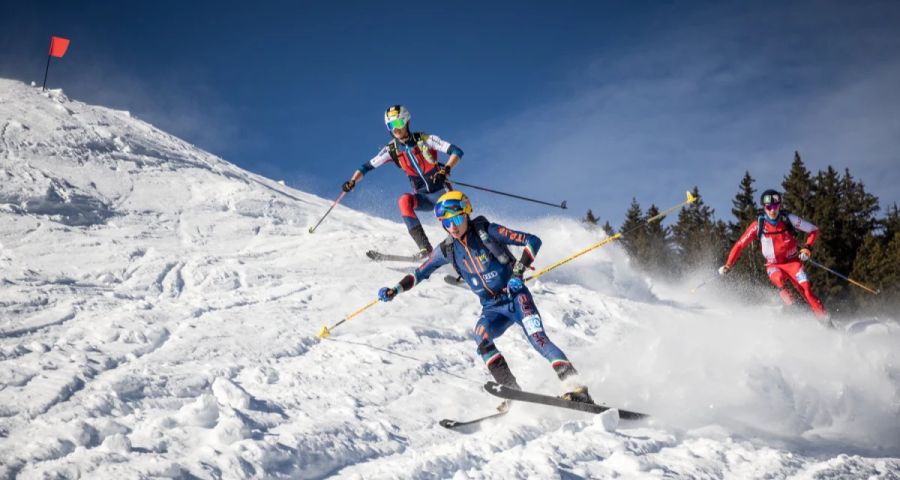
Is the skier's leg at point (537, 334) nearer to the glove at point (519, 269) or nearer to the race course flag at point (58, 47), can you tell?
the glove at point (519, 269)

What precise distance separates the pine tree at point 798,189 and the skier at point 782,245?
26788 mm

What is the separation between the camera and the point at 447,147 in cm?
1056

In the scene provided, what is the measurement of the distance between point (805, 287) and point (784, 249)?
32.1 inches

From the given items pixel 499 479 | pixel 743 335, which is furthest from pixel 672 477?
pixel 743 335

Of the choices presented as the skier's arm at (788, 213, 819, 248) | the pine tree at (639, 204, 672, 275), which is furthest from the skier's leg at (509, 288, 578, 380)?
the pine tree at (639, 204, 672, 275)

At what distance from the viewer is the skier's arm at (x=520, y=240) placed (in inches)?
254

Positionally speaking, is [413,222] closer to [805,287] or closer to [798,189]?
[805,287]

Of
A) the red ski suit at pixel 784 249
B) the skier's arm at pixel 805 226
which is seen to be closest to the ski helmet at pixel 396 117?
the red ski suit at pixel 784 249

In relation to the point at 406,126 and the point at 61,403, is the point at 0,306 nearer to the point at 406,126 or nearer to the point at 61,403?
the point at 61,403

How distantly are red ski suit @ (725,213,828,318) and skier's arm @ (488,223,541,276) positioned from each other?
6628mm

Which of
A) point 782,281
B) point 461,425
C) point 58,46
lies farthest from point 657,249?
point 461,425

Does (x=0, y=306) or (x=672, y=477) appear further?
(x=0, y=306)

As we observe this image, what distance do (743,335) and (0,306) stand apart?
11.0m

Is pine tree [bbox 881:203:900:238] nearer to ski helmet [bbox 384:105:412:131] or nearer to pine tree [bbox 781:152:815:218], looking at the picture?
pine tree [bbox 781:152:815:218]
